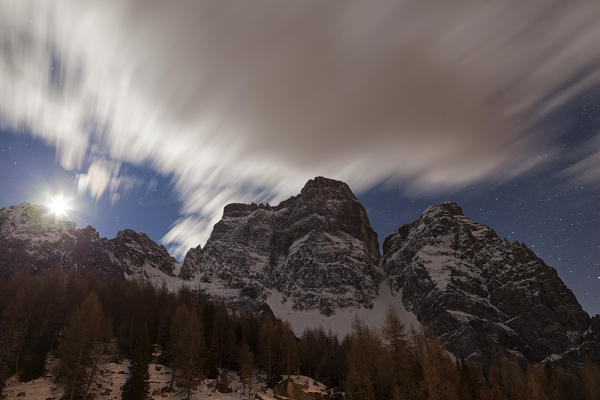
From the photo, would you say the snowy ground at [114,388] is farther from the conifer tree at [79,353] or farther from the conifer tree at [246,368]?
the conifer tree at [79,353]

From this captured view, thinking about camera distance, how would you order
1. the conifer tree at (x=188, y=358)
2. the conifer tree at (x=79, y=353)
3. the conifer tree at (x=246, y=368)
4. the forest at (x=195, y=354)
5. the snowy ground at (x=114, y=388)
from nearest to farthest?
the conifer tree at (x=79, y=353) < the snowy ground at (x=114, y=388) < the forest at (x=195, y=354) < the conifer tree at (x=188, y=358) < the conifer tree at (x=246, y=368)

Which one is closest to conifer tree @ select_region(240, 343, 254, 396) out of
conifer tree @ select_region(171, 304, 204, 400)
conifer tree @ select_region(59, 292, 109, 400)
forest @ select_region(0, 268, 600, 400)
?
forest @ select_region(0, 268, 600, 400)

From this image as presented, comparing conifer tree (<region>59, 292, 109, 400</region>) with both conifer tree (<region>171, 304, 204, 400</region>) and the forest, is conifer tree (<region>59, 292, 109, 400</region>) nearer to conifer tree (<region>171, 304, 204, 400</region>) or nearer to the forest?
the forest

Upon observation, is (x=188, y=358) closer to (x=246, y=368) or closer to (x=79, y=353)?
(x=246, y=368)

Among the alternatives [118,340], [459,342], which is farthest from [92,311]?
[459,342]

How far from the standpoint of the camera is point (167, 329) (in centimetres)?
8500

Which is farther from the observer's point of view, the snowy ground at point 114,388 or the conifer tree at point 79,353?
the snowy ground at point 114,388

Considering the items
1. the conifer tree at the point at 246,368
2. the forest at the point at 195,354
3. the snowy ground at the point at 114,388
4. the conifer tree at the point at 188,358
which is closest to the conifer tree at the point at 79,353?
the forest at the point at 195,354

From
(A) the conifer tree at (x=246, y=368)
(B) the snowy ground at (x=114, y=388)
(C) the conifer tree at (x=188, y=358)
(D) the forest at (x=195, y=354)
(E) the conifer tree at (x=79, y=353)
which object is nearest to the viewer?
(E) the conifer tree at (x=79, y=353)

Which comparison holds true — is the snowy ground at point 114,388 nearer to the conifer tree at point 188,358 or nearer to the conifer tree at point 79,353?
the conifer tree at point 188,358

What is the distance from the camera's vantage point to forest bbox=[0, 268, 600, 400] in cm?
5272

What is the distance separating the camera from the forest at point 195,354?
2076 inches

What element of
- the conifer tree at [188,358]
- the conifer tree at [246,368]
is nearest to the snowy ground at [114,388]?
the conifer tree at [246,368]

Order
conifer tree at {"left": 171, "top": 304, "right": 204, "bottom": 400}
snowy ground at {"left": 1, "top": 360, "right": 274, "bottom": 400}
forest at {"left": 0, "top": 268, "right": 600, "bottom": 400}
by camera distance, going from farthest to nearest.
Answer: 1. conifer tree at {"left": 171, "top": 304, "right": 204, "bottom": 400}
2. forest at {"left": 0, "top": 268, "right": 600, "bottom": 400}
3. snowy ground at {"left": 1, "top": 360, "right": 274, "bottom": 400}
